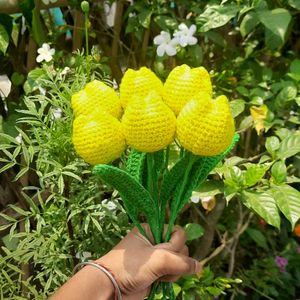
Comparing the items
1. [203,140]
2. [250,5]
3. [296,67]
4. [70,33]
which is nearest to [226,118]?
[203,140]

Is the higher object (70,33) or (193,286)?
(70,33)

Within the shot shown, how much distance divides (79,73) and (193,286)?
1.82 feet

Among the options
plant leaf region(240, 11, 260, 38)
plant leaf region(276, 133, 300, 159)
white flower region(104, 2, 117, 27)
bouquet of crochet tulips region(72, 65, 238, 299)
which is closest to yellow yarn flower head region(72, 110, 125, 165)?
bouquet of crochet tulips region(72, 65, 238, 299)

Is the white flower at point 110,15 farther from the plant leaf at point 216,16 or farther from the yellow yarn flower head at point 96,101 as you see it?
the yellow yarn flower head at point 96,101

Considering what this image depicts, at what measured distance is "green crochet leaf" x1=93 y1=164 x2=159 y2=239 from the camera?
2.12 feet

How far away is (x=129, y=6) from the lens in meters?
1.45

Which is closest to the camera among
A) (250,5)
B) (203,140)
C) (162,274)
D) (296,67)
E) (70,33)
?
(203,140)

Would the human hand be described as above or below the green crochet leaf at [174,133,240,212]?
below

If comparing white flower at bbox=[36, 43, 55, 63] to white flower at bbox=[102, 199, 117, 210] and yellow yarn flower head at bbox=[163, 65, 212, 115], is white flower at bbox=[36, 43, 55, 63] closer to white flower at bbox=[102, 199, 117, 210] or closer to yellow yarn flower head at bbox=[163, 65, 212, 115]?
white flower at bbox=[102, 199, 117, 210]

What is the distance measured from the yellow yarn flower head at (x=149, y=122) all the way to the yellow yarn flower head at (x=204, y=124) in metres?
0.02

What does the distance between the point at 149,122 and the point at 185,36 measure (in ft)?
2.20

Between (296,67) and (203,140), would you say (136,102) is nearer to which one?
(203,140)

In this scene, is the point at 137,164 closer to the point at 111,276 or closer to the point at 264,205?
the point at 111,276

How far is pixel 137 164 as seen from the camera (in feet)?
2.36
